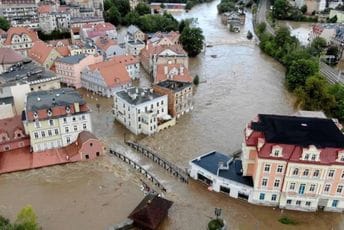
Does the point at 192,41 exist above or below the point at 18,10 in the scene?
below

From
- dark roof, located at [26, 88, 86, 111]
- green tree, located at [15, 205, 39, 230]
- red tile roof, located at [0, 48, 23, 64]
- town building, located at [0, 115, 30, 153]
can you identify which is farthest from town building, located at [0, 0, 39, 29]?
green tree, located at [15, 205, 39, 230]

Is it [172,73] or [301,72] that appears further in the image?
[301,72]

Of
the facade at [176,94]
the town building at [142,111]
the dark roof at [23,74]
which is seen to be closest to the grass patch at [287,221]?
the town building at [142,111]

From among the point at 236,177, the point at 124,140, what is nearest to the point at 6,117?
the point at 124,140

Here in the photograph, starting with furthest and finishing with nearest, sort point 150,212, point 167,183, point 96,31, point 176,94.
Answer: point 96,31
point 176,94
point 167,183
point 150,212

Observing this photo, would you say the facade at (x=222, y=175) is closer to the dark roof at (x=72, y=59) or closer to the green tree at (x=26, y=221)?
the green tree at (x=26, y=221)

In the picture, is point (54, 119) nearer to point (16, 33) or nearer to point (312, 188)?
point (312, 188)

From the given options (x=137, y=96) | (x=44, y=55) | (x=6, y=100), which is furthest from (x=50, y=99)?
(x=44, y=55)

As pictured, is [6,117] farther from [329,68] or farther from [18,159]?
[329,68]

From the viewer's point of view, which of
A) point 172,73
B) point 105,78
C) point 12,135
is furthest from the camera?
point 105,78
